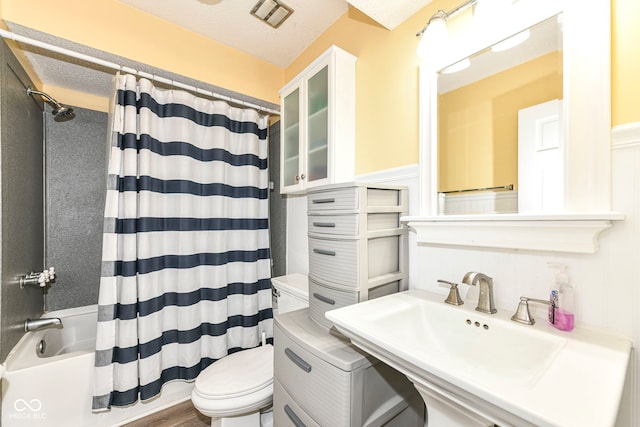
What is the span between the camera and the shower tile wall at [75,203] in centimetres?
200

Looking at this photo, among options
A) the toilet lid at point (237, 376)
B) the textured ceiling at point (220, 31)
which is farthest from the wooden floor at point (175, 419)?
the textured ceiling at point (220, 31)

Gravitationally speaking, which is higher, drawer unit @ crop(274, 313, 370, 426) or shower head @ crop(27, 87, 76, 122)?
shower head @ crop(27, 87, 76, 122)

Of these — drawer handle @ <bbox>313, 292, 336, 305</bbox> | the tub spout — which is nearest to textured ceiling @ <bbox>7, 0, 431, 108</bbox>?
drawer handle @ <bbox>313, 292, 336, 305</bbox>

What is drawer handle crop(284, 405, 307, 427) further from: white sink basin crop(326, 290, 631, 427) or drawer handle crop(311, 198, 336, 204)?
drawer handle crop(311, 198, 336, 204)

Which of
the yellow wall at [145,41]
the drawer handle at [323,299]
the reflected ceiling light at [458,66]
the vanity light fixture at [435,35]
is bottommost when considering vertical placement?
the drawer handle at [323,299]

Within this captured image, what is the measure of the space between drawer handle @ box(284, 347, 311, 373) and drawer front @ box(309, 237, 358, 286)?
32cm

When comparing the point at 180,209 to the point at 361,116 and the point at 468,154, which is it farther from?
the point at 468,154

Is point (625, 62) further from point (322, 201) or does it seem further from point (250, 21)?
point (250, 21)

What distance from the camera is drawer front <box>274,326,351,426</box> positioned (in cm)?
83

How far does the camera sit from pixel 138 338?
5.11 feet

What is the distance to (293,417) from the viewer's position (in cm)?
102

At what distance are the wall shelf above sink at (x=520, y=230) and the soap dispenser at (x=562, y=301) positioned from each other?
0.31 feet

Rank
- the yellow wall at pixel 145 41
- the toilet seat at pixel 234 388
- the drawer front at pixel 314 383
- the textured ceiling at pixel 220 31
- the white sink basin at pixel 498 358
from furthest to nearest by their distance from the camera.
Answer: the textured ceiling at pixel 220 31 < the yellow wall at pixel 145 41 < the toilet seat at pixel 234 388 < the drawer front at pixel 314 383 < the white sink basin at pixel 498 358

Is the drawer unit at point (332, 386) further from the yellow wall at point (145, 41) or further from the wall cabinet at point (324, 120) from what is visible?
the yellow wall at point (145, 41)
